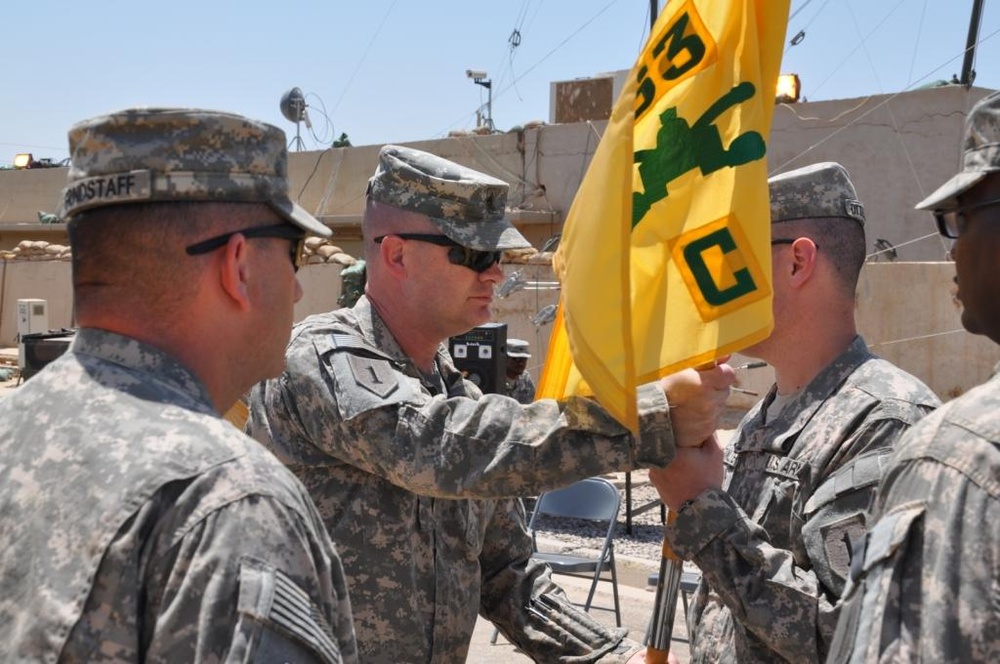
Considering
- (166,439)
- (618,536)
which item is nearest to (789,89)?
(618,536)

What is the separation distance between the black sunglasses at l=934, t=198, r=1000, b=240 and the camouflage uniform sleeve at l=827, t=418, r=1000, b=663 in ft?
1.32

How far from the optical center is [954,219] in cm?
212

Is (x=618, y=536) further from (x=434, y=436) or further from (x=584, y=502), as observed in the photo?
(x=434, y=436)

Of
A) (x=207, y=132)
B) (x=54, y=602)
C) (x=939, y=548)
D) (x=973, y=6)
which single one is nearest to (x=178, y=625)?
(x=54, y=602)

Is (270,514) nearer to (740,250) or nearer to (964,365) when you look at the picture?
(740,250)

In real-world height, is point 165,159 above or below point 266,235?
above

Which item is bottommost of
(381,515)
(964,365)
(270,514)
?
(964,365)

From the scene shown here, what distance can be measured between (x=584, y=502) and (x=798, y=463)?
5.17 metres

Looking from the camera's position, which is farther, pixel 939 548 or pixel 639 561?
pixel 639 561

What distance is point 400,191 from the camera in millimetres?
3650

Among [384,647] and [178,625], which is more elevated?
[178,625]

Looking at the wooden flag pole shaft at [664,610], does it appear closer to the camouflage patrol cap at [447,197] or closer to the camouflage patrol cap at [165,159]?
the camouflage patrol cap at [447,197]

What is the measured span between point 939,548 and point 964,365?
1354cm

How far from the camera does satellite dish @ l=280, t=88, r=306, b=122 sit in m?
29.4
